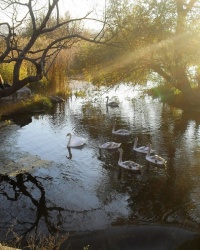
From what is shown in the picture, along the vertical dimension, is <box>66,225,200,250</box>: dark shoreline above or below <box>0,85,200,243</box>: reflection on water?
below

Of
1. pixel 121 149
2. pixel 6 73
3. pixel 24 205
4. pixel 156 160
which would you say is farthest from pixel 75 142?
pixel 6 73

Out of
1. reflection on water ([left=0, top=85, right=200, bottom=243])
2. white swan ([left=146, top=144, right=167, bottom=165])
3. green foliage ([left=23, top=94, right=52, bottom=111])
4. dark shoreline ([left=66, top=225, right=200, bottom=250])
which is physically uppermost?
green foliage ([left=23, top=94, right=52, bottom=111])

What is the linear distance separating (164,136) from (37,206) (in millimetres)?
9416

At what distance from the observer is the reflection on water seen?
33.3 ft

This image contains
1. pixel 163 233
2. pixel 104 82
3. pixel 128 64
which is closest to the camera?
pixel 163 233

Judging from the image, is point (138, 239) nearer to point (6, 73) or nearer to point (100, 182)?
point (100, 182)

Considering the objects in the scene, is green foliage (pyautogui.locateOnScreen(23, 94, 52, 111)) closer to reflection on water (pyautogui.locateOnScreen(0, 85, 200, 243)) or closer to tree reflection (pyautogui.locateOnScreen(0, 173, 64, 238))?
reflection on water (pyautogui.locateOnScreen(0, 85, 200, 243))

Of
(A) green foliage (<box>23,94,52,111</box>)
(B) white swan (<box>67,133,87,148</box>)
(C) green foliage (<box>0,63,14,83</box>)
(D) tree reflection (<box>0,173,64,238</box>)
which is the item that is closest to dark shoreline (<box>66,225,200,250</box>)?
(D) tree reflection (<box>0,173,64,238</box>)

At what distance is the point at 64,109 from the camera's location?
2570 cm

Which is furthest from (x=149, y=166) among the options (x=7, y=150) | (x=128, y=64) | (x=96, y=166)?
(x=128, y=64)

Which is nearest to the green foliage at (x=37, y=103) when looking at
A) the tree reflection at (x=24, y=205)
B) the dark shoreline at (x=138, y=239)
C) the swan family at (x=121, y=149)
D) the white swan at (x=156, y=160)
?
the swan family at (x=121, y=149)

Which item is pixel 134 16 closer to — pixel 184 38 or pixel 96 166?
pixel 184 38

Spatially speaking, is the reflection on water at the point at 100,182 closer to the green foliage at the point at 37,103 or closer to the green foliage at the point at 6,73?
the green foliage at the point at 37,103

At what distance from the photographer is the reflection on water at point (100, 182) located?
33.3ft
